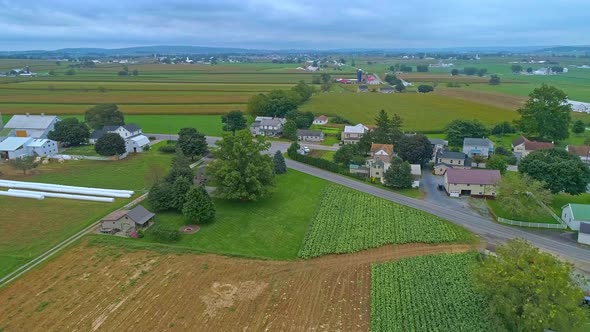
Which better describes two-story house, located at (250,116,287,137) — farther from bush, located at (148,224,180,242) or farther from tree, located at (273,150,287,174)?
bush, located at (148,224,180,242)

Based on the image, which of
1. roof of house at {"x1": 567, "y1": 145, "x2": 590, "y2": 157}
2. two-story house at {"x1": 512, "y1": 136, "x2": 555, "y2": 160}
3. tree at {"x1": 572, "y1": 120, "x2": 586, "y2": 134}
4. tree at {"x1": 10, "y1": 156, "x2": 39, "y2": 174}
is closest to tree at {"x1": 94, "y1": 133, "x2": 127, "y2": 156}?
tree at {"x1": 10, "y1": 156, "x2": 39, "y2": 174}

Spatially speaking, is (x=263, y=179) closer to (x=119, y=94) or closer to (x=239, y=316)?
(x=239, y=316)

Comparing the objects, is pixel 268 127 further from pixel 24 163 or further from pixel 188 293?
pixel 188 293

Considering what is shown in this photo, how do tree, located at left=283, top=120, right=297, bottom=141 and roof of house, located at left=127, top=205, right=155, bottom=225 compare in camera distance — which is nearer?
roof of house, located at left=127, top=205, right=155, bottom=225

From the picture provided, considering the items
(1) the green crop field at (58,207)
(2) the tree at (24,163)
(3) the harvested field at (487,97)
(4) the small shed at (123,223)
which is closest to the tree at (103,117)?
(1) the green crop field at (58,207)

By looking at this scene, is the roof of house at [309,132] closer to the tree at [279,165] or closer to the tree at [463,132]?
the tree at [279,165]
